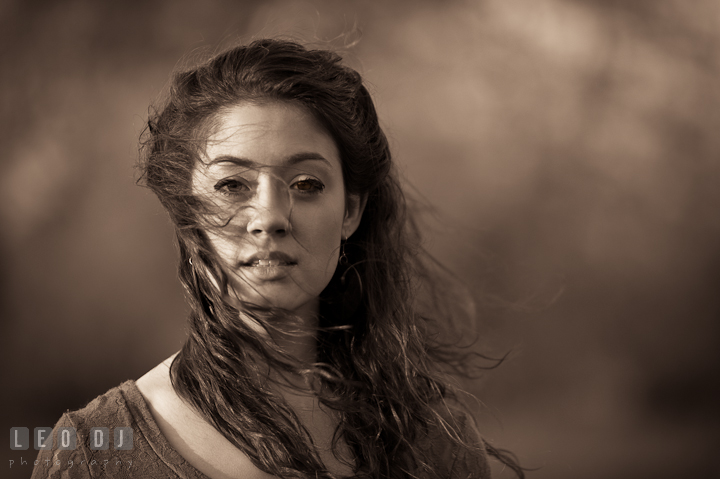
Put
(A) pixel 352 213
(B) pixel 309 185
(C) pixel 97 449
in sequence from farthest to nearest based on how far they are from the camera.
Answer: (A) pixel 352 213 < (B) pixel 309 185 < (C) pixel 97 449

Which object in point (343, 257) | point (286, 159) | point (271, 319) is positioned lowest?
point (271, 319)

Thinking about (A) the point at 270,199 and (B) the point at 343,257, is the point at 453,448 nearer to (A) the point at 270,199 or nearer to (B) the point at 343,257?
(B) the point at 343,257

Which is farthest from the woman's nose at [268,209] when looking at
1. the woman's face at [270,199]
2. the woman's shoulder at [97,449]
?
the woman's shoulder at [97,449]

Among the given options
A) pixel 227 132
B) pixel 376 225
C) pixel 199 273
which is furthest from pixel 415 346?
pixel 227 132

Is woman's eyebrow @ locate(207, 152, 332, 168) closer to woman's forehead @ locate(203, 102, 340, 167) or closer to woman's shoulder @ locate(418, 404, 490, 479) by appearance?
woman's forehead @ locate(203, 102, 340, 167)

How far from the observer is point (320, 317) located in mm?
1298

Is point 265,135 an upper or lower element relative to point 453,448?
upper

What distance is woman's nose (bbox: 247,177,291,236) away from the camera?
3.48 ft

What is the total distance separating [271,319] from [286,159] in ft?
0.98

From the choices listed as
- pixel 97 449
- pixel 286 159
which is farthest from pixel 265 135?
pixel 97 449

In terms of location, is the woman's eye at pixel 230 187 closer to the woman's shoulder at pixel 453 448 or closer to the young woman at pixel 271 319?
the young woman at pixel 271 319

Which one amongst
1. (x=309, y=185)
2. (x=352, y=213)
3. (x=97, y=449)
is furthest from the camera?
(x=352, y=213)

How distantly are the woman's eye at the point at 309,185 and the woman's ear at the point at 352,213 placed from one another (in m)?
0.14

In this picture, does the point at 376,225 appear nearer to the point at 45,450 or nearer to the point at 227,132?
the point at 227,132
